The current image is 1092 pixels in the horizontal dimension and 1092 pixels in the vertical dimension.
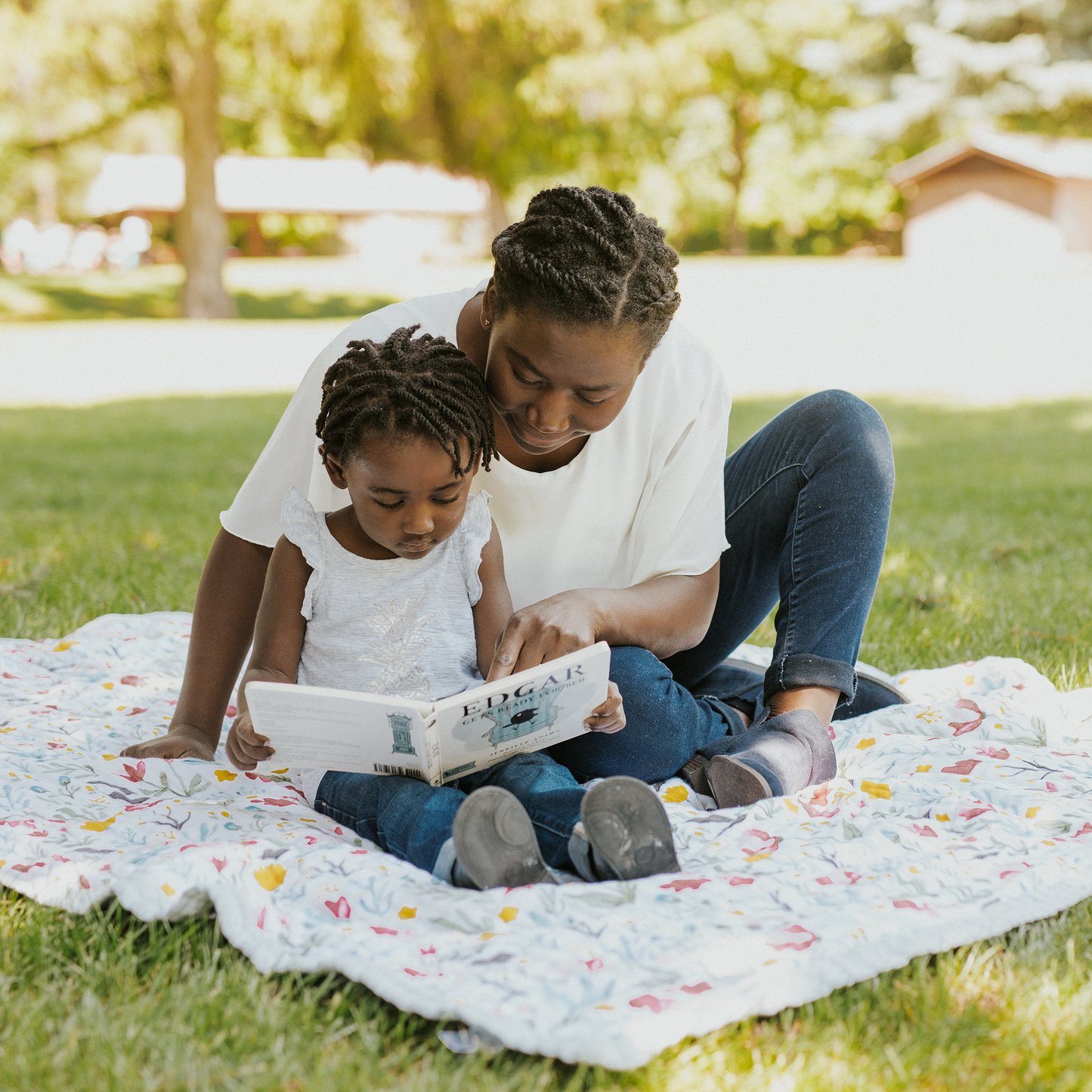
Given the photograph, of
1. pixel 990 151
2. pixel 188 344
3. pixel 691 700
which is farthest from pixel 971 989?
pixel 990 151

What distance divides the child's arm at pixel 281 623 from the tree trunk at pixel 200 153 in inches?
506

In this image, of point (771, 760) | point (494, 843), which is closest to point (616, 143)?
point (771, 760)

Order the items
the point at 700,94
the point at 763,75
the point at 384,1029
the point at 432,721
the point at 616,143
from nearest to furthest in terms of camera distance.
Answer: the point at 384,1029 → the point at 432,721 → the point at 616,143 → the point at 700,94 → the point at 763,75

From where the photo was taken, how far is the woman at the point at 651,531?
7.01ft

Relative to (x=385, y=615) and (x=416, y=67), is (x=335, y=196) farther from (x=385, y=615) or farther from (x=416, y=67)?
(x=385, y=615)

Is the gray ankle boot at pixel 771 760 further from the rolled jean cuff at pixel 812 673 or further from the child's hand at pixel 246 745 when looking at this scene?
the child's hand at pixel 246 745

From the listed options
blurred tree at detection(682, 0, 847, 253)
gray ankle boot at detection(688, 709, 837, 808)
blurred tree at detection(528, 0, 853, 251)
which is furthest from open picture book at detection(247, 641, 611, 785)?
blurred tree at detection(682, 0, 847, 253)

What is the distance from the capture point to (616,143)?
25.2m

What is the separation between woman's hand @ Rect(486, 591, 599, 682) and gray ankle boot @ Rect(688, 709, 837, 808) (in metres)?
0.35

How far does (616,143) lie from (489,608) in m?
24.5

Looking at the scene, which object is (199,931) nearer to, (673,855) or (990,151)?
(673,855)

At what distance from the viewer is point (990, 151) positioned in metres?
19.6

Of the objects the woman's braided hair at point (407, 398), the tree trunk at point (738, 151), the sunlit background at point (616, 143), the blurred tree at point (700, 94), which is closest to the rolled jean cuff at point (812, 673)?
the woman's braided hair at point (407, 398)

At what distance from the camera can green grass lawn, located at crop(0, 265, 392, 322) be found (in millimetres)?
18531
